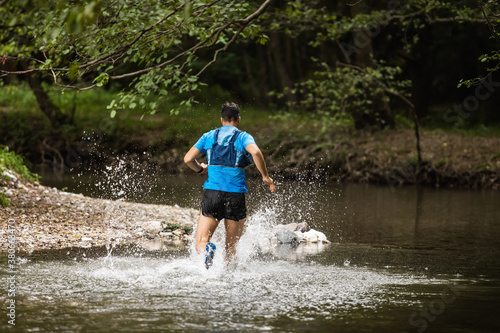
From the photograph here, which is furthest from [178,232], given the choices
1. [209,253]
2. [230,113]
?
[230,113]

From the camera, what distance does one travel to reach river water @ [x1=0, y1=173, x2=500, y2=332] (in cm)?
617

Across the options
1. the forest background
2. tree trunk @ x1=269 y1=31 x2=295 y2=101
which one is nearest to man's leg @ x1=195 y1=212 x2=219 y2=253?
the forest background

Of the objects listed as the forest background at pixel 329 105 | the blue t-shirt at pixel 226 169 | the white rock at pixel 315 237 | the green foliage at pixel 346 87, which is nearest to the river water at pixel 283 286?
the white rock at pixel 315 237

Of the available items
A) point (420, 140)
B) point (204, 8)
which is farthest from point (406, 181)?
point (204, 8)

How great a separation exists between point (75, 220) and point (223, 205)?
17.0 feet

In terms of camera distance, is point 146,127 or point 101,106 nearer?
point 146,127

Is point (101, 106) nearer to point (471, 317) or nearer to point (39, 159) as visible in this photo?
point (39, 159)

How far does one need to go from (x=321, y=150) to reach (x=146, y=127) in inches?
338

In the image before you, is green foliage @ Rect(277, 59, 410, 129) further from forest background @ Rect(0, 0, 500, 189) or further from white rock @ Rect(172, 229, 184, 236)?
white rock @ Rect(172, 229, 184, 236)

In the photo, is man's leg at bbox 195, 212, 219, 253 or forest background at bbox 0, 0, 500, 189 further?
forest background at bbox 0, 0, 500, 189

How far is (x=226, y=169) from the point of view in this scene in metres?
8.07

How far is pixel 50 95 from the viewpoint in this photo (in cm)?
3059

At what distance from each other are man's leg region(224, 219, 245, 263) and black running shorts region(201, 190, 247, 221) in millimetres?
82

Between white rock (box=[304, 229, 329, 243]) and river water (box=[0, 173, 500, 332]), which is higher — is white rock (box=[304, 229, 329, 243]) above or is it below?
above
